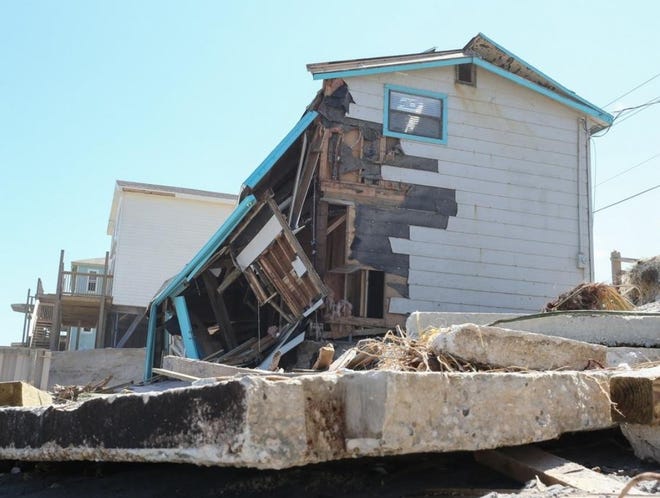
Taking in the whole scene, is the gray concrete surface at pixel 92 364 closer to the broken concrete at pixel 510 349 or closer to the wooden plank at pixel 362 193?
the wooden plank at pixel 362 193

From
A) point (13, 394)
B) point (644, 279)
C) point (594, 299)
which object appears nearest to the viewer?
point (13, 394)

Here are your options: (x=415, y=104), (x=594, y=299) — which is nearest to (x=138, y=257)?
(x=415, y=104)

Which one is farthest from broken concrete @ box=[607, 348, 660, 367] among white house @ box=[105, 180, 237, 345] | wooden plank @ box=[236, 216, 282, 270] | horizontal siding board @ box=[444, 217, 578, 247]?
white house @ box=[105, 180, 237, 345]

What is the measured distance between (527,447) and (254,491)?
129 cm

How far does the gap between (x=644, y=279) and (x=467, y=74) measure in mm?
5841

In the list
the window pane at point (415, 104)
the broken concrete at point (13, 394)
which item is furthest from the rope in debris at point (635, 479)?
the window pane at point (415, 104)

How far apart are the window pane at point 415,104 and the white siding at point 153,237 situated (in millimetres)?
15509

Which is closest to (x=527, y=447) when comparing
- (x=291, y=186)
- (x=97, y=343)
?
(x=291, y=186)

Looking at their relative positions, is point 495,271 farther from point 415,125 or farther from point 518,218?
point 415,125

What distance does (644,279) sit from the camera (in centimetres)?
1441

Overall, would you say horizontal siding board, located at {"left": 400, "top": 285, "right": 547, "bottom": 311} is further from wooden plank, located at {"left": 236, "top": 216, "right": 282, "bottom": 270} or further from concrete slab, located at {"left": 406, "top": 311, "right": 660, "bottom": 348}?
concrete slab, located at {"left": 406, "top": 311, "right": 660, "bottom": 348}

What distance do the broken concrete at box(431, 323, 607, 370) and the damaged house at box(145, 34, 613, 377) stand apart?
623 centimetres

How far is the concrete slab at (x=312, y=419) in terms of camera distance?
2.47m

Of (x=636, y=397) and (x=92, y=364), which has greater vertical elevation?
(x=636, y=397)
